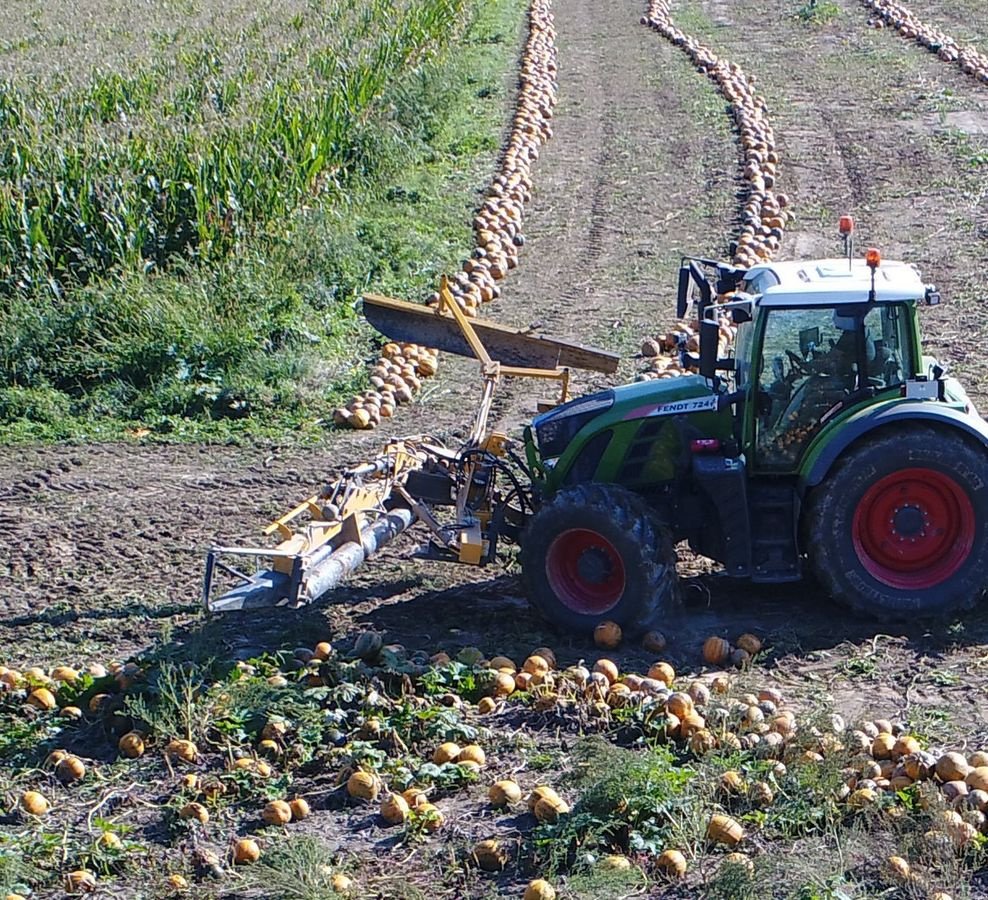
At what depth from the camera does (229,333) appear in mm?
12492

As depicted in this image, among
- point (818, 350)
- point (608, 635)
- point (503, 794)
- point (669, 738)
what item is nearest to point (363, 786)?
point (503, 794)

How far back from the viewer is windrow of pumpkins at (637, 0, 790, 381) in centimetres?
1202

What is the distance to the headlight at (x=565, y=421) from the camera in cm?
823

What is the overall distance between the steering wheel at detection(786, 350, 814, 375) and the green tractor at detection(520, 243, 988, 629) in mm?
11

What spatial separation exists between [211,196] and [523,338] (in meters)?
6.16

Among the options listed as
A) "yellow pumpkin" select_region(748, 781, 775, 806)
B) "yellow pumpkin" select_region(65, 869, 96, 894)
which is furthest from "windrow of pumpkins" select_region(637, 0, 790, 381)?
"yellow pumpkin" select_region(65, 869, 96, 894)

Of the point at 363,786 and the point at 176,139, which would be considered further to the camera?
the point at 176,139

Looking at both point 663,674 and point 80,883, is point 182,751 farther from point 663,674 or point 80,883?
→ point 663,674

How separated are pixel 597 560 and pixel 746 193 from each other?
9682mm

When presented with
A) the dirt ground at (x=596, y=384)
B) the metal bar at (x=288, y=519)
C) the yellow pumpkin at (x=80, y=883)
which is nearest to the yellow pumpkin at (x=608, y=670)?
the dirt ground at (x=596, y=384)

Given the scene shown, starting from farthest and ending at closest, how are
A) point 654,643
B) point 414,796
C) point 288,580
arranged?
point 654,643 < point 288,580 < point 414,796

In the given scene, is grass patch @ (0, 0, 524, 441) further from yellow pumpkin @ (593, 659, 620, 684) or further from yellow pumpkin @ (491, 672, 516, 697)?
yellow pumpkin @ (593, 659, 620, 684)

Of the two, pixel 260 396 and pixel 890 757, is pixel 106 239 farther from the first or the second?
pixel 890 757

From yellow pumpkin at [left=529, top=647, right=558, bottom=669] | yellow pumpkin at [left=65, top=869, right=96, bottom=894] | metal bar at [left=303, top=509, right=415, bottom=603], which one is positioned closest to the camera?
yellow pumpkin at [left=65, top=869, right=96, bottom=894]
